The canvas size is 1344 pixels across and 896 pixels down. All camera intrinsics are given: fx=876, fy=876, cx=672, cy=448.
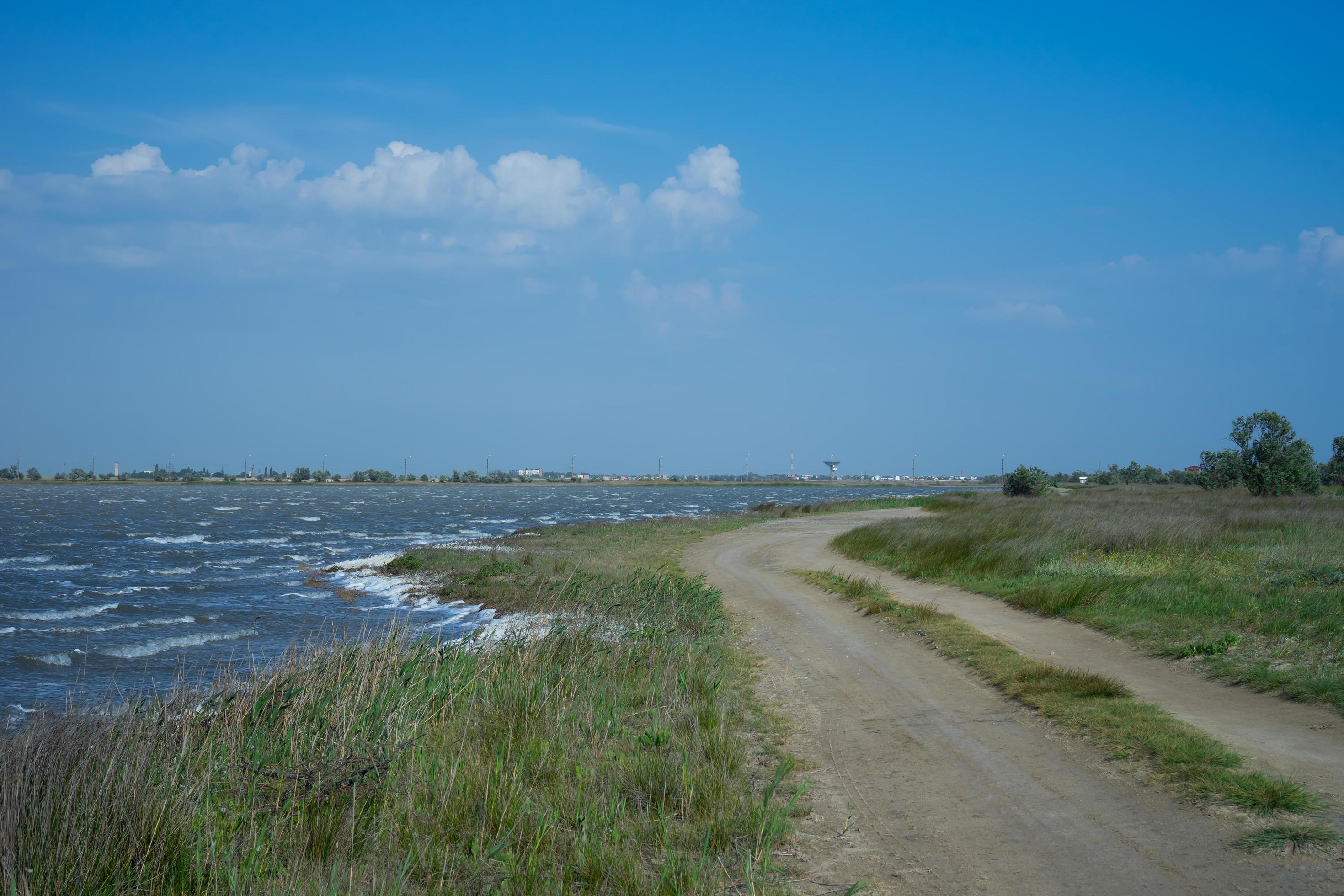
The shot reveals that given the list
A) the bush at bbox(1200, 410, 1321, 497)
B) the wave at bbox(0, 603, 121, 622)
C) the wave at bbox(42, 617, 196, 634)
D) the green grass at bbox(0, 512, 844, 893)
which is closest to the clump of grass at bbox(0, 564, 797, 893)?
the green grass at bbox(0, 512, 844, 893)

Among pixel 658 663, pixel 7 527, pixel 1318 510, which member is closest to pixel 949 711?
pixel 658 663

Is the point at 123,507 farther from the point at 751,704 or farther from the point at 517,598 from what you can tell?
the point at 751,704

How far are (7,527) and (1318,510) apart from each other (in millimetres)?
70650

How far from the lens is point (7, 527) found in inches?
2255

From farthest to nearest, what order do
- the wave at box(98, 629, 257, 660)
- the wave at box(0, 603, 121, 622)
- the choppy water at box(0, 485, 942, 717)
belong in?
the wave at box(0, 603, 121, 622)
the wave at box(98, 629, 257, 660)
the choppy water at box(0, 485, 942, 717)

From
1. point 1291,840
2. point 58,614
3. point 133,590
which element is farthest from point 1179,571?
point 133,590

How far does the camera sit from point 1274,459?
43.2 metres

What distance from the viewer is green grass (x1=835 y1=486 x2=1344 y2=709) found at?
36.0ft

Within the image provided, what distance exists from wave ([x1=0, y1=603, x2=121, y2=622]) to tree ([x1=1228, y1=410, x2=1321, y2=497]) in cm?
4816

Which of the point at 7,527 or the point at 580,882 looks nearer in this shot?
the point at 580,882

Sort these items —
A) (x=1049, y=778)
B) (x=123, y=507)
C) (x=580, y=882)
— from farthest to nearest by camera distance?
(x=123, y=507)
(x=1049, y=778)
(x=580, y=882)

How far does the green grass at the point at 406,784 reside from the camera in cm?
512

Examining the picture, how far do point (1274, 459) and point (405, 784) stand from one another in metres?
48.5

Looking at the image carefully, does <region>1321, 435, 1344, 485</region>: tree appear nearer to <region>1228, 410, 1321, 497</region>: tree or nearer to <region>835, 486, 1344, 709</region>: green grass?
<region>1228, 410, 1321, 497</region>: tree
